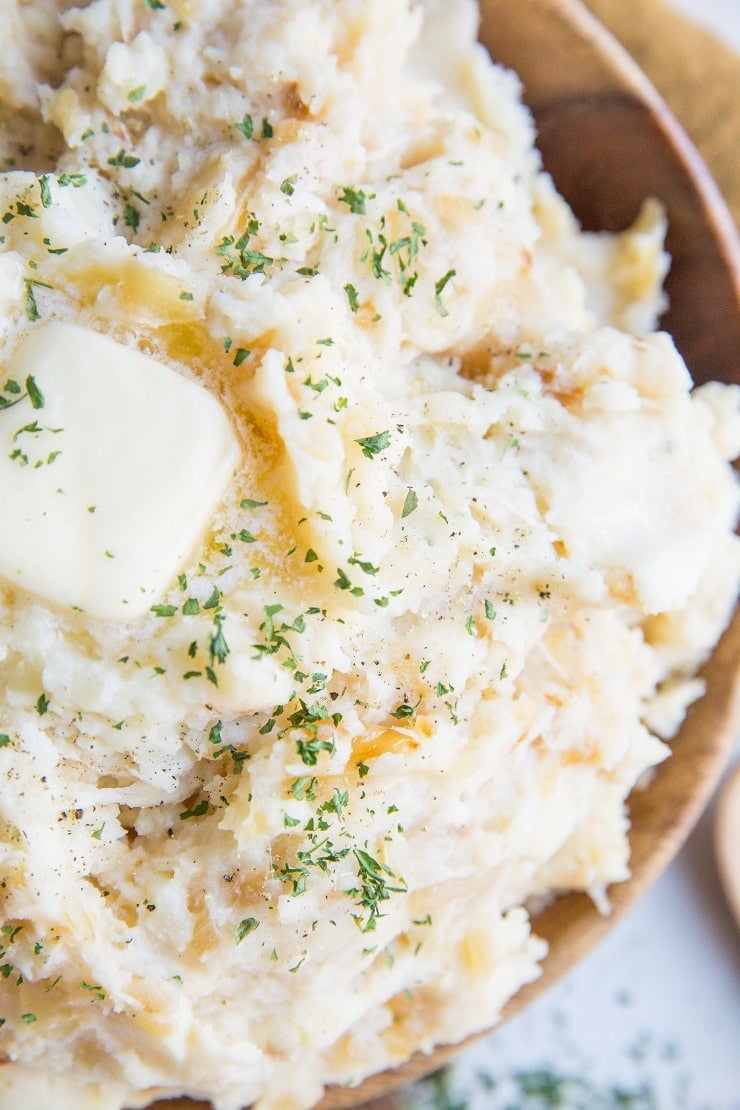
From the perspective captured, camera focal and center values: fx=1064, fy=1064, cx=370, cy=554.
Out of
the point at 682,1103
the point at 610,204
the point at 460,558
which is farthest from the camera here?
the point at 682,1103

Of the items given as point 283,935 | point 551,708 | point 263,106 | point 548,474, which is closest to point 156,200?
point 263,106

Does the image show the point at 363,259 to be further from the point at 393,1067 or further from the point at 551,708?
the point at 393,1067

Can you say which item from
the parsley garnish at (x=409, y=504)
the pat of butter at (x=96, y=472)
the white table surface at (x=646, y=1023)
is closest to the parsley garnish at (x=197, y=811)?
the pat of butter at (x=96, y=472)

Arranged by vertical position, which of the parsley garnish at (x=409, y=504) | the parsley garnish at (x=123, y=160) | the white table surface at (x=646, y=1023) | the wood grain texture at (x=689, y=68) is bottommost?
the white table surface at (x=646, y=1023)

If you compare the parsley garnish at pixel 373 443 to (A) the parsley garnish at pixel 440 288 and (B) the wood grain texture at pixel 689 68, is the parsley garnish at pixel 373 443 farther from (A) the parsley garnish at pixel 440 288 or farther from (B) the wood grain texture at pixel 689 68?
(B) the wood grain texture at pixel 689 68

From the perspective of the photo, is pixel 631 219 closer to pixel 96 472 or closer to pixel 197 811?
pixel 96 472

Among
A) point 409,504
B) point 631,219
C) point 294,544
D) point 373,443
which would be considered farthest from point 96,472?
point 631,219
